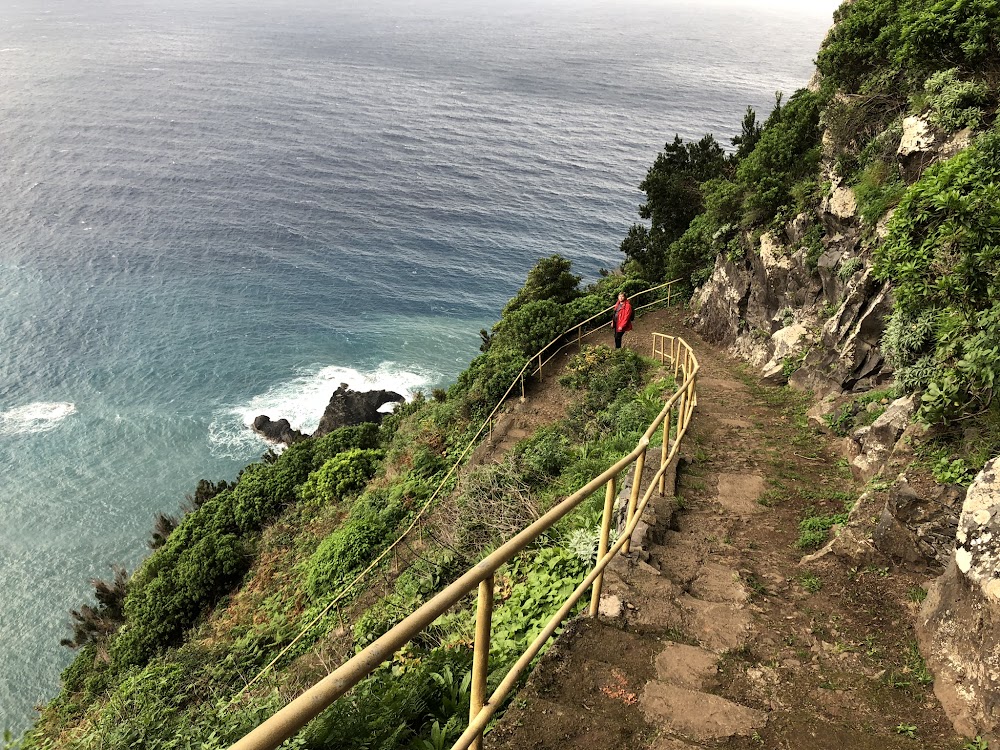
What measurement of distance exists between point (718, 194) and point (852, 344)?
10046mm

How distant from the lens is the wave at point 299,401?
1193 inches

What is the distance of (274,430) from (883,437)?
93.5ft

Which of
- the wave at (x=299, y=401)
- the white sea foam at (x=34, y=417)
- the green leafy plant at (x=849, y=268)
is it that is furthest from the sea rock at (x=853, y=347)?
the white sea foam at (x=34, y=417)

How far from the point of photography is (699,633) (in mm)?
4484

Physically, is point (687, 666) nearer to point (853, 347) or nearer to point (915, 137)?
point (853, 347)

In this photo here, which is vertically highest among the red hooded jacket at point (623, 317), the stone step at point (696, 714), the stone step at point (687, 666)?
the stone step at point (696, 714)

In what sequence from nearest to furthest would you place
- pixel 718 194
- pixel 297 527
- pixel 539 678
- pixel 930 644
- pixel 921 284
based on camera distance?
pixel 539 678 < pixel 930 644 < pixel 921 284 < pixel 297 527 < pixel 718 194

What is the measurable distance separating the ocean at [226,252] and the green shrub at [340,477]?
10.3 meters

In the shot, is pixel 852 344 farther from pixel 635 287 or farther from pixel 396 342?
pixel 396 342

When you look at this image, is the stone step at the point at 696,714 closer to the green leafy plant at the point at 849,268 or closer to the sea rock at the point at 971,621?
the sea rock at the point at 971,621

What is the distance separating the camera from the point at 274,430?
1207 inches

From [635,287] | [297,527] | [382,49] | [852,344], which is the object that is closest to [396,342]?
[635,287]

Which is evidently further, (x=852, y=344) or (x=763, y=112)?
(x=763, y=112)

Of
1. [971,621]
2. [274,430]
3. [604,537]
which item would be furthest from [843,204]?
[274,430]
